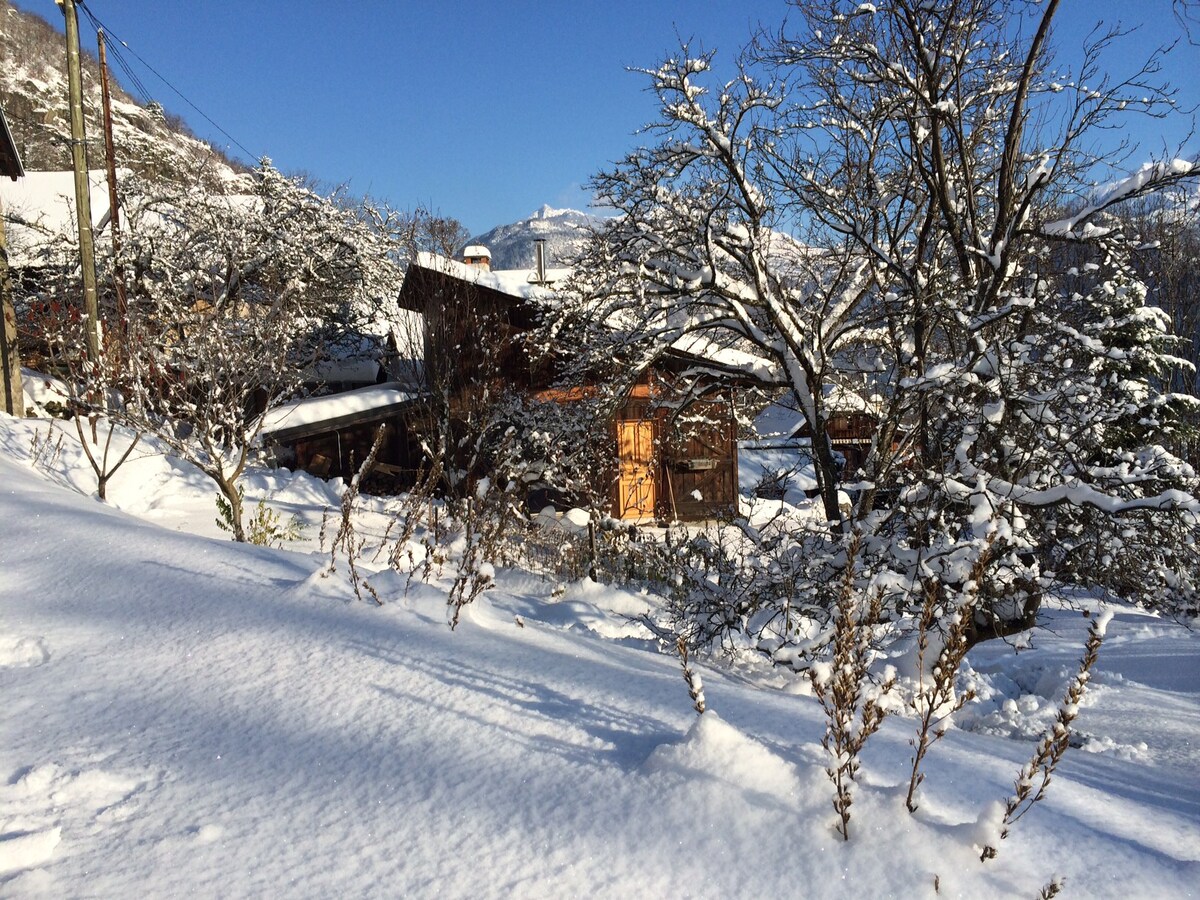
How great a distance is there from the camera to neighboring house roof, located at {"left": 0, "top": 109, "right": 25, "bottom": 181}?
1446 cm

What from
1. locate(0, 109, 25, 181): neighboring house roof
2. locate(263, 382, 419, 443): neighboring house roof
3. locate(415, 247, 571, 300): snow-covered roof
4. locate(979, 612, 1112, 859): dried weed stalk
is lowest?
locate(979, 612, 1112, 859): dried weed stalk

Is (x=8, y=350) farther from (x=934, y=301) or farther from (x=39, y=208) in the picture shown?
(x=934, y=301)

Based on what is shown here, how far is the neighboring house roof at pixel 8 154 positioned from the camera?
1446 cm

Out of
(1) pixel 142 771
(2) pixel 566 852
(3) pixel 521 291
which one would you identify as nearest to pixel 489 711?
(2) pixel 566 852

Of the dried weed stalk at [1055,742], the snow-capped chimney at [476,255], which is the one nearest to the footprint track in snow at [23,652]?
the dried weed stalk at [1055,742]

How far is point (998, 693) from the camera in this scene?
222 inches

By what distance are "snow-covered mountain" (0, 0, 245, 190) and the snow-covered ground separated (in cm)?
1326

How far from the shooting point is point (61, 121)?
28.6m

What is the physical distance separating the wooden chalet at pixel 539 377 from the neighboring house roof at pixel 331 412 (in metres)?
1.68

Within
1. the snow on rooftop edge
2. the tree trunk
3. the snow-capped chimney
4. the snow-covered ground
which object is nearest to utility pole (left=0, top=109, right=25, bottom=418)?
the snow on rooftop edge

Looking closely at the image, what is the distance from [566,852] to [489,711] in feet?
2.57

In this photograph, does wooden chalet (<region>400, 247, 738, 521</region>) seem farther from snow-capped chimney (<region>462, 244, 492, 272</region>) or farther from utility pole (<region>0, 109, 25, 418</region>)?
snow-capped chimney (<region>462, 244, 492, 272</region>)

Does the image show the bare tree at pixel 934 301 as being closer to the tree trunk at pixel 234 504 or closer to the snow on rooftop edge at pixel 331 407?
the tree trunk at pixel 234 504

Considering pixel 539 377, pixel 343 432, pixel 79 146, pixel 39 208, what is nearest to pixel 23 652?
pixel 79 146
